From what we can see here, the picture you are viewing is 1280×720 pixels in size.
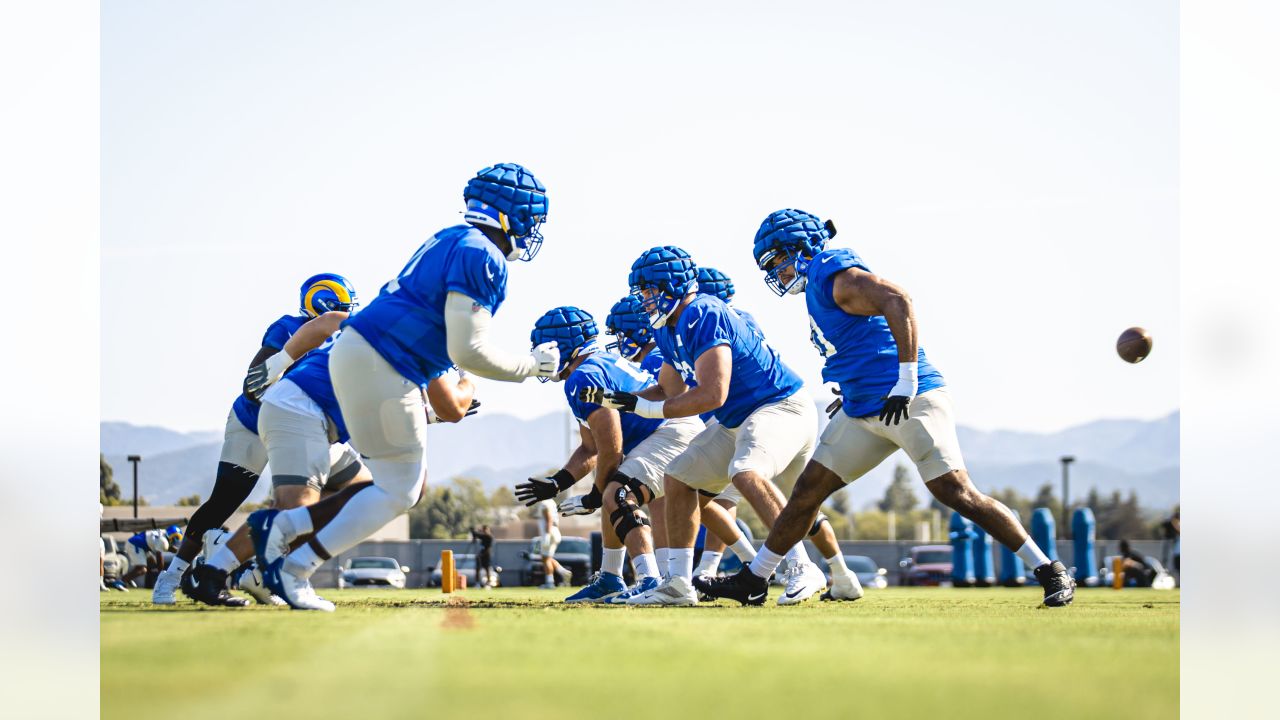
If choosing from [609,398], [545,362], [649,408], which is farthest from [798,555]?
[545,362]

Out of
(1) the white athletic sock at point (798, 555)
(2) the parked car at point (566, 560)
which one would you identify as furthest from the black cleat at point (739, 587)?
(2) the parked car at point (566, 560)

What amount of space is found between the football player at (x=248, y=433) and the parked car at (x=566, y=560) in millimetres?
12835

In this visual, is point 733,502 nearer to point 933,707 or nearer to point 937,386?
point 937,386

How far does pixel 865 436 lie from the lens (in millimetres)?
7895

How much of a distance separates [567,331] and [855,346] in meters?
2.44

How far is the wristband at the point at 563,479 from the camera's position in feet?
30.0

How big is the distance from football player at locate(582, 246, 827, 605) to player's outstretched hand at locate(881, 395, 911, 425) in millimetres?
1058

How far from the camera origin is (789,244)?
823 cm

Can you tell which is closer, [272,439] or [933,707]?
[933,707]

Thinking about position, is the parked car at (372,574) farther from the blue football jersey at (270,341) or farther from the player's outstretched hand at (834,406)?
the player's outstretched hand at (834,406)

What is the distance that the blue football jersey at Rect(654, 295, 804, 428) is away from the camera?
8.26 metres

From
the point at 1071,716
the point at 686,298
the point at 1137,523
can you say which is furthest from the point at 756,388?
the point at 1137,523

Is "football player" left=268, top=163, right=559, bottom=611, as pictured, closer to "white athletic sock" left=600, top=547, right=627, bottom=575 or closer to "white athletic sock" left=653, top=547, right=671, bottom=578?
"white athletic sock" left=653, top=547, right=671, bottom=578

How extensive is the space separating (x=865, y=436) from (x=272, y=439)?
3.46m
